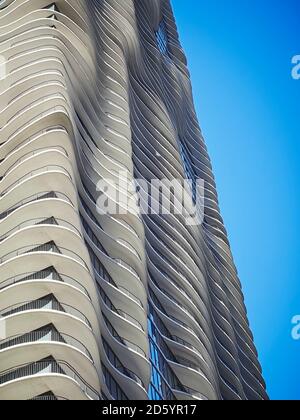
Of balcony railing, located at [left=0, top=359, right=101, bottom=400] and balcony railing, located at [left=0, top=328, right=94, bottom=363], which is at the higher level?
balcony railing, located at [left=0, top=328, right=94, bottom=363]

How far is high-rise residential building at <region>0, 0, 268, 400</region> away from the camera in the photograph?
38.9 m

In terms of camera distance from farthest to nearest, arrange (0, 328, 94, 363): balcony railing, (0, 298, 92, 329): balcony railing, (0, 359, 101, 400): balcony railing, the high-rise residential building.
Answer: (0, 298, 92, 329): balcony railing
the high-rise residential building
(0, 328, 94, 363): balcony railing
(0, 359, 101, 400): balcony railing

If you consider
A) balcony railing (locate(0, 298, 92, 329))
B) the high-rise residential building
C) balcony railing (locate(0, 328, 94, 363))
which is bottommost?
balcony railing (locate(0, 328, 94, 363))

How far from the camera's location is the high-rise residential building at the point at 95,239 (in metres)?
38.9

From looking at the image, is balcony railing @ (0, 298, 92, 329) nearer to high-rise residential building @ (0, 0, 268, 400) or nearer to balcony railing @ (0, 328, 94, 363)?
high-rise residential building @ (0, 0, 268, 400)

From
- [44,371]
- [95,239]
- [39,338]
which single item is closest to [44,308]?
[39,338]

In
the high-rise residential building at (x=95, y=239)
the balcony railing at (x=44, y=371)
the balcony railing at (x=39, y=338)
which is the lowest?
the balcony railing at (x=44, y=371)

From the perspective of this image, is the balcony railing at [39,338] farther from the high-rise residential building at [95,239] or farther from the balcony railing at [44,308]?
the balcony railing at [44,308]

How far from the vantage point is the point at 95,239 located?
169 feet

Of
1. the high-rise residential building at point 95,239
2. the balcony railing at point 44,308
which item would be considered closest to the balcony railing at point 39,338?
the high-rise residential building at point 95,239

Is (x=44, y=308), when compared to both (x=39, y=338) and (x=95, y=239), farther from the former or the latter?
(x=95, y=239)

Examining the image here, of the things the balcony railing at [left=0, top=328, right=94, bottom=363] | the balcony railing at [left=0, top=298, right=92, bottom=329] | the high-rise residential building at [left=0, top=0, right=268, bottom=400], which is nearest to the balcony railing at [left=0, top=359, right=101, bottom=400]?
the high-rise residential building at [left=0, top=0, right=268, bottom=400]

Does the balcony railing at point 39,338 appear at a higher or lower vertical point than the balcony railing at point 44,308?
lower

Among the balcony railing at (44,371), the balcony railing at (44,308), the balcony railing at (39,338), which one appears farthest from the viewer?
the balcony railing at (44,308)
